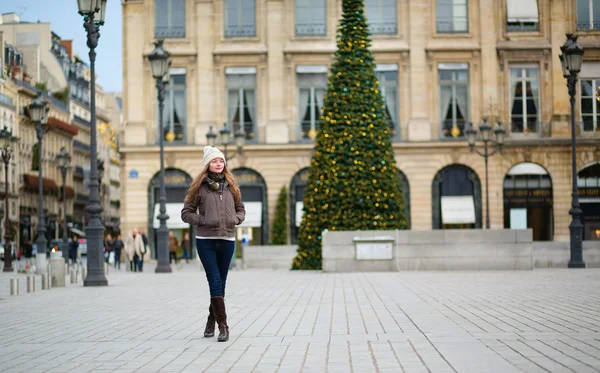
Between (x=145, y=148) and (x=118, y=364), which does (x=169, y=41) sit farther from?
(x=118, y=364)

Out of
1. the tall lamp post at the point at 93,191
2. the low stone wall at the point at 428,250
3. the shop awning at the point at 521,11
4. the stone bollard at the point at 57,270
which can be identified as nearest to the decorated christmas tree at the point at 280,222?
the shop awning at the point at 521,11

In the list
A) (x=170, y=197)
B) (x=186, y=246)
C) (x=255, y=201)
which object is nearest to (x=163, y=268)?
(x=186, y=246)

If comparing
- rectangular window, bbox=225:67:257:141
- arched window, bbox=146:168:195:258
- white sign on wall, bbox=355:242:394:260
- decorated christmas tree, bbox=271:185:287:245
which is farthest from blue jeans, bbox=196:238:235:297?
rectangular window, bbox=225:67:257:141

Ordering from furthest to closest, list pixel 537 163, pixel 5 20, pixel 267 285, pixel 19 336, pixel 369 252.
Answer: pixel 5 20
pixel 537 163
pixel 369 252
pixel 267 285
pixel 19 336

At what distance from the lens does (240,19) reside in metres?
53.4

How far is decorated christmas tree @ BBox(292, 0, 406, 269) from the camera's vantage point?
1265 inches

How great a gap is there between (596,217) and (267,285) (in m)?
31.8

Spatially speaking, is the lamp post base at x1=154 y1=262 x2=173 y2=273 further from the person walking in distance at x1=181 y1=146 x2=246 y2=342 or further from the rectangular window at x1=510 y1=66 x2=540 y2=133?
the person walking in distance at x1=181 y1=146 x2=246 y2=342

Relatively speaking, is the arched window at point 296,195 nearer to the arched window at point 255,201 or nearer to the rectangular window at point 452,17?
the arched window at point 255,201

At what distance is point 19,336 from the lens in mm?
12055

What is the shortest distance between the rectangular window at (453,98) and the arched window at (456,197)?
1.81m

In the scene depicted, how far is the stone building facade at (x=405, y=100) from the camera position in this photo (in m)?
52.0

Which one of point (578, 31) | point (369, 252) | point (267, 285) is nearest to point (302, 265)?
point (369, 252)

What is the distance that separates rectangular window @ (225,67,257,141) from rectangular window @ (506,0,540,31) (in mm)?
11958
